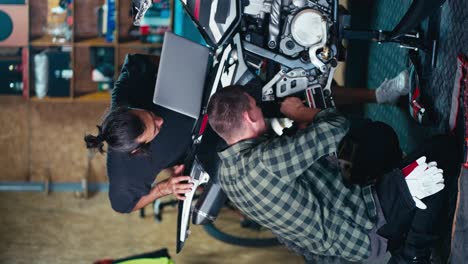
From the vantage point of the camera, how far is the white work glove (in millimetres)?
2209

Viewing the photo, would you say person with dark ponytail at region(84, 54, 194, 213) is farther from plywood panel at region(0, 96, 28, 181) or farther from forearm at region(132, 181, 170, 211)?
plywood panel at region(0, 96, 28, 181)

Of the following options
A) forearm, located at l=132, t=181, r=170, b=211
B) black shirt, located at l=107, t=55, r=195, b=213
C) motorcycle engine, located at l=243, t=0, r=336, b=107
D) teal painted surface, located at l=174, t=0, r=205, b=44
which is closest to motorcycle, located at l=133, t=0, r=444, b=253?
motorcycle engine, located at l=243, t=0, r=336, b=107

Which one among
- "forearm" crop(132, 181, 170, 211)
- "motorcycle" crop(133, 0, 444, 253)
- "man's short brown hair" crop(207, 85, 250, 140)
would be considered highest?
"motorcycle" crop(133, 0, 444, 253)

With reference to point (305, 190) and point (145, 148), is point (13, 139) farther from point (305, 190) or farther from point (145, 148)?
point (305, 190)

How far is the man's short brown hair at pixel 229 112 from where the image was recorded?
216 centimetres

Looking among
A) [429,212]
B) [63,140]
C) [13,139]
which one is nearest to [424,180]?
[429,212]

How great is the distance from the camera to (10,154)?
5.20 m

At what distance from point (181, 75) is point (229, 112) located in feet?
1.61

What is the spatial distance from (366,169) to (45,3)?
3.25m

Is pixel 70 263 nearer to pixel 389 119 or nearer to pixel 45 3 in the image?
pixel 45 3

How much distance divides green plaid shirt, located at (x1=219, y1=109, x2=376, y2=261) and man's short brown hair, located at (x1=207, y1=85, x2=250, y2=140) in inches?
2.3

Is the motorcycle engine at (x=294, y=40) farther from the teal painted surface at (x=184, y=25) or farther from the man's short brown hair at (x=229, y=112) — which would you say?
the teal painted surface at (x=184, y=25)

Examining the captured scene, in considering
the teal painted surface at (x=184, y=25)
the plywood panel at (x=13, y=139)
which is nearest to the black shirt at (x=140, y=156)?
the teal painted surface at (x=184, y=25)

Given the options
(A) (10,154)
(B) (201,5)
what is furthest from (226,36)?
(A) (10,154)
